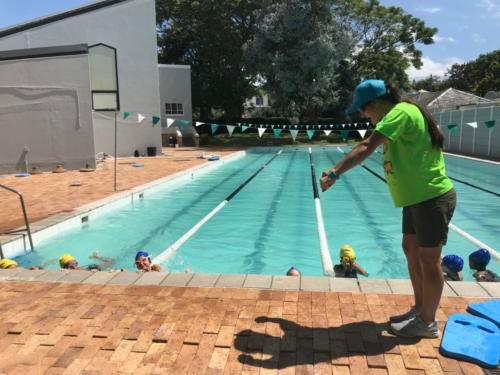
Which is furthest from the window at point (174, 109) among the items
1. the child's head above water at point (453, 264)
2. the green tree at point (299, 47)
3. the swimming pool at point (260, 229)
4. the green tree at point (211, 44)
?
the child's head above water at point (453, 264)

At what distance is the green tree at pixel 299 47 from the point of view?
101ft

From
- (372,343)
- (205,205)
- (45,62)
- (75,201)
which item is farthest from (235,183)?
(372,343)

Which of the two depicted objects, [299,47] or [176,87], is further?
[176,87]

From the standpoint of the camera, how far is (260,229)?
8.83 metres

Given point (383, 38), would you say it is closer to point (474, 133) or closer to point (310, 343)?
point (474, 133)

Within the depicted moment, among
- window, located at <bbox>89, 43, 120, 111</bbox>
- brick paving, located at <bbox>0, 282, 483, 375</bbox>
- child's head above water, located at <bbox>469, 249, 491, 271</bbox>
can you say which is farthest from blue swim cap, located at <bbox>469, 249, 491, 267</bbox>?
window, located at <bbox>89, 43, 120, 111</bbox>

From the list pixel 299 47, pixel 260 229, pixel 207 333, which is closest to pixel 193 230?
pixel 260 229

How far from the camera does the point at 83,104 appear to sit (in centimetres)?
1602

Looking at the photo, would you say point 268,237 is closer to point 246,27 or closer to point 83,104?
point 83,104

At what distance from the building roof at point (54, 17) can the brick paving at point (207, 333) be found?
71.3ft

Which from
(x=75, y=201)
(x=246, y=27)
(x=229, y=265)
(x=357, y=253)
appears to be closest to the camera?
(x=229, y=265)

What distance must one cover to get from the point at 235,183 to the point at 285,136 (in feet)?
71.7

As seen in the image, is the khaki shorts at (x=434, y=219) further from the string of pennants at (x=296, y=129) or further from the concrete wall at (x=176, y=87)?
the concrete wall at (x=176, y=87)

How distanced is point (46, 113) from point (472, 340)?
16128 mm
